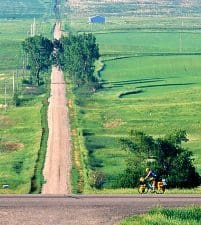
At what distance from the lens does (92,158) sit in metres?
55.2

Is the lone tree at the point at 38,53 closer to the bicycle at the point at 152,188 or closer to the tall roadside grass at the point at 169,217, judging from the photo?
the bicycle at the point at 152,188

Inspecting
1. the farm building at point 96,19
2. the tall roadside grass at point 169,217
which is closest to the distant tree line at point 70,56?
the tall roadside grass at point 169,217

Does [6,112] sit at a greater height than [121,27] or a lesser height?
lesser

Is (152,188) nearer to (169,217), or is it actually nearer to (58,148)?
(169,217)

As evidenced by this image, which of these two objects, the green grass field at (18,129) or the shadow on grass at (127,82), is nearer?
the green grass field at (18,129)

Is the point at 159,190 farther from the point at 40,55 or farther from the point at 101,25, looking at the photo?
the point at 101,25

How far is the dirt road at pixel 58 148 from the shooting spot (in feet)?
150

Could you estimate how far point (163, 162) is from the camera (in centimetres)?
3984

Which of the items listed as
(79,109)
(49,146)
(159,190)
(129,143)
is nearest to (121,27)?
(79,109)

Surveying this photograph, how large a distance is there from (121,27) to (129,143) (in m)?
126

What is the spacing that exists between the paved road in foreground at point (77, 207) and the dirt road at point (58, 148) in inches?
541

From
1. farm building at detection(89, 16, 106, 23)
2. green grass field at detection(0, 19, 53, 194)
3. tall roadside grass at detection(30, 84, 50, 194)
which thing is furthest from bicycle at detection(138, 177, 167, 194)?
farm building at detection(89, 16, 106, 23)

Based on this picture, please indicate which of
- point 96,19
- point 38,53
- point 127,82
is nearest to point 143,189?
point 38,53

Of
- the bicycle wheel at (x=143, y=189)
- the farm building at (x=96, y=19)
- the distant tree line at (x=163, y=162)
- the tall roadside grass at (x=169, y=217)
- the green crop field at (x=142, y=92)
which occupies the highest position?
the farm building at (x=96, y=19)
